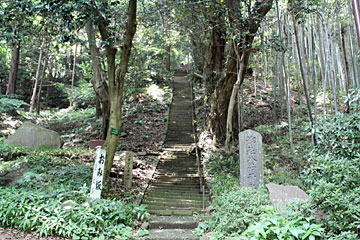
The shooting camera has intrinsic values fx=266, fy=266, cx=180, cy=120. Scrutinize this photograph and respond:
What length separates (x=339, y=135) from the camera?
178 inches

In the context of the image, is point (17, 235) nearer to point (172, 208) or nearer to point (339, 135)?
point (172, 208)

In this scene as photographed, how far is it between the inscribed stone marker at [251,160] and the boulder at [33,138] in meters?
7.28

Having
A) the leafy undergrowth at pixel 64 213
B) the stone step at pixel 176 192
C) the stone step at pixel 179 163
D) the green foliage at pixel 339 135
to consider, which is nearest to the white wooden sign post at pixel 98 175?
the leafy undergrowth at pixel 64 213

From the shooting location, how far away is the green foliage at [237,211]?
437 centimetres

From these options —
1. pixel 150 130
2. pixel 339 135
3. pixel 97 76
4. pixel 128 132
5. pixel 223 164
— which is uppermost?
pixel 97 76

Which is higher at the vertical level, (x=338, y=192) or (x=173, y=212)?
(x=338, y=192)

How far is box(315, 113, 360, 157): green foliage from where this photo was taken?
4438 mm

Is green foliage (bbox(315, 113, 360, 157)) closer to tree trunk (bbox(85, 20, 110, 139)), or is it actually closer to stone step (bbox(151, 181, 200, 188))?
stone step (bbox(151, 181, 200, 188))

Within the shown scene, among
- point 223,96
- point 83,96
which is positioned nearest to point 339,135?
point 223,96

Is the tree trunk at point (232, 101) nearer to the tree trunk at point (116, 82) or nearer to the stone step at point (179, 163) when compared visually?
the stone step at point (179, 163)

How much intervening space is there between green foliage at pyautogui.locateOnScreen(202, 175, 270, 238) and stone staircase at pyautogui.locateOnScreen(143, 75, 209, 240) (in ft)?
1.66

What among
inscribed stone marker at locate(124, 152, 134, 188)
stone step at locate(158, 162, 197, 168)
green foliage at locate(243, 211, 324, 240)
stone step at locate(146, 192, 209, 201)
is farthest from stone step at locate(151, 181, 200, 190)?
green foliage at locate(243, 211, 324, 240)

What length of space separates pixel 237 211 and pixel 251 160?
1753mm

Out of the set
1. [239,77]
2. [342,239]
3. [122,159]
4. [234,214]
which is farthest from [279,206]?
[122,159]
